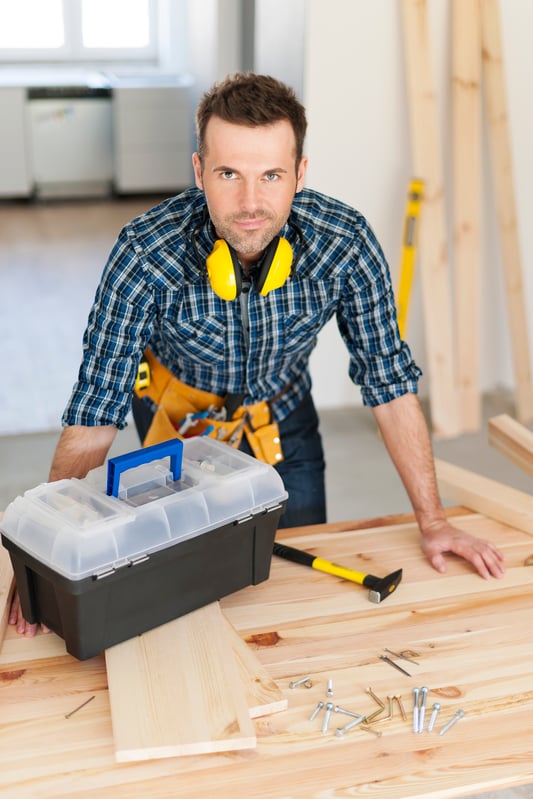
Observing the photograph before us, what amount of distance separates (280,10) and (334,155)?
0.86 meters

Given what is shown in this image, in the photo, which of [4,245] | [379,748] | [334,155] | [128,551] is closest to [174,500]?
[128,551]

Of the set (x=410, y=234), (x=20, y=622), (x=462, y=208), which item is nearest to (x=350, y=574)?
(x=20, y=622)

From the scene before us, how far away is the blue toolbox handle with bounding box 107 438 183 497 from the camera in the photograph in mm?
1440

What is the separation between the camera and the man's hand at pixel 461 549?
1.70 metres

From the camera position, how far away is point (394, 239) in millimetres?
4410

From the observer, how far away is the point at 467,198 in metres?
4.25

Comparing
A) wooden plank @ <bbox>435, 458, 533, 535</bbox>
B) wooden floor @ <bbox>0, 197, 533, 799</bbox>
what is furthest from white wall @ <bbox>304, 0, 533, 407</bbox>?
wooden plank @ <bbox>435, 458, 533, 535</bbox>

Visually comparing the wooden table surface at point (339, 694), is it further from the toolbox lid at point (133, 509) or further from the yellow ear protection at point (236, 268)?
the yellow ear protection at point (236, 268)

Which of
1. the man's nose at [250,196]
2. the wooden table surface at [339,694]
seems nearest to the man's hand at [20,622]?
the wooden table surface at [339,694]

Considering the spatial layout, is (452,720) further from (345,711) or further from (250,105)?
(250,105)

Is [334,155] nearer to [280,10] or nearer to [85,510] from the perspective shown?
[280,10]

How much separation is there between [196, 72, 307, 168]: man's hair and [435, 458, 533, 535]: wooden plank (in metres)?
0.76

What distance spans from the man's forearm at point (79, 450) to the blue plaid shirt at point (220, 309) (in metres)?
0.02

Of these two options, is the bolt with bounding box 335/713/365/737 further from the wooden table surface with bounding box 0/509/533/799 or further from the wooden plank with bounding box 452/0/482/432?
the wooden plank with bounding box 452/0/482/432
